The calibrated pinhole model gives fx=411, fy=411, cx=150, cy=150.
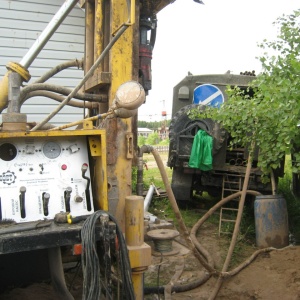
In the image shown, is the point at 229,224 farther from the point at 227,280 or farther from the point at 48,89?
the point at 48,89

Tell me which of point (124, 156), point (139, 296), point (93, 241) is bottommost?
point (139, 296)

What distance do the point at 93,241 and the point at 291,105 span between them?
257 cm

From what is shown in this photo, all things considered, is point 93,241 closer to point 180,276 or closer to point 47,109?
point 180,276

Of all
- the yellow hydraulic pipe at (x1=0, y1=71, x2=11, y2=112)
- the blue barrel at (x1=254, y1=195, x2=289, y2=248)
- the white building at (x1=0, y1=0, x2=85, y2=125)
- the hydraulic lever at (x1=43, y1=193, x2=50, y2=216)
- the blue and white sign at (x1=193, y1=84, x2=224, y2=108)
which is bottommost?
the blue barrel at (x1=254, y1=195, x2=289, y2=248)

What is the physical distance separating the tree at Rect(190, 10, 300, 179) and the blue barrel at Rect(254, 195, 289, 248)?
2.08 ft

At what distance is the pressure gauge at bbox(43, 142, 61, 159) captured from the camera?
2680 millimetres

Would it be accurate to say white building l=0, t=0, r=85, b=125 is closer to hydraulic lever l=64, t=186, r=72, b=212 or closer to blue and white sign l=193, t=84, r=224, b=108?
blue and white sign l=193, t=84, r=224, b=108

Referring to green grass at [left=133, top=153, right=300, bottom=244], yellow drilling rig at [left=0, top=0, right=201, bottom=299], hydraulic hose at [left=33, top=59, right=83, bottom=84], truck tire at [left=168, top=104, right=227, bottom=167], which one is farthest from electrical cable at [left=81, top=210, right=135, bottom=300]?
truck tire at [left=168, top=104, right=227, bottom=167]

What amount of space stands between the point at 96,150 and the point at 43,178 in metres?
0.38

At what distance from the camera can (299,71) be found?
404 cm

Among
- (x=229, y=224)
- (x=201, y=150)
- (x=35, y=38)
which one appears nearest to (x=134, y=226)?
(x=201, y=150)

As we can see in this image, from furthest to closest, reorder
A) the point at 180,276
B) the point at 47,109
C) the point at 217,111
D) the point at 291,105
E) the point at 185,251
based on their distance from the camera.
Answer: the point at 47,109, the point at 217,111, the point at 180,276, the point at 291,105, the point at 185,251

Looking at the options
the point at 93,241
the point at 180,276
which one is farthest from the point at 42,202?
the point at 180,276

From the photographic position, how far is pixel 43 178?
2.63 m
